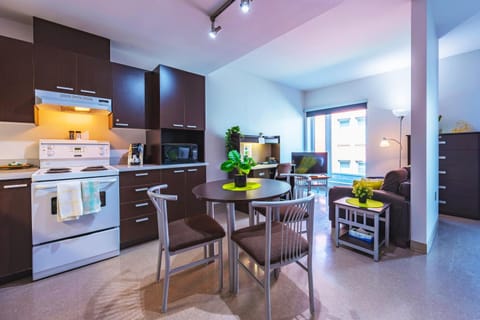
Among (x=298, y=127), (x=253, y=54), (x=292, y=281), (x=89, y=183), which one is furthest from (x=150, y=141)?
(x=298, y=127)

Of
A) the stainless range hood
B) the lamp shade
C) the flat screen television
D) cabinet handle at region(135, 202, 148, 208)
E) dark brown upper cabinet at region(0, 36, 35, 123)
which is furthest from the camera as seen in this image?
the flat screen television

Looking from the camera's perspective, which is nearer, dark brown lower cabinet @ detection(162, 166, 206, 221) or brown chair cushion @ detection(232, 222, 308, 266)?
brown chair cushion @ detection(232, 222, 308, 266)

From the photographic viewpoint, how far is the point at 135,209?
7.88 feet

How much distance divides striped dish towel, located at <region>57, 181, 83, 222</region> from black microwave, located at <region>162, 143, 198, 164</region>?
3.45 feet

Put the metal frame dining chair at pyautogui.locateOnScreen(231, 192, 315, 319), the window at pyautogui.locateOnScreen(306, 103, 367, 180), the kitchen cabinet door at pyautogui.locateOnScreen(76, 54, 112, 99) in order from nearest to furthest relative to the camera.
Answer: the metal frame dining chair at pyautogui.locateOnScreen(231, 192, 315, 319)
the kitchen cabinet door at pyautogui.locateOnScreen(76, 54, 112, 99)
the window at pyautogui.locateOnScreen(306, 103, 367, 180)

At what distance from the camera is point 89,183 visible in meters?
1.99

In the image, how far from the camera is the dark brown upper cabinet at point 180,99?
2.80m

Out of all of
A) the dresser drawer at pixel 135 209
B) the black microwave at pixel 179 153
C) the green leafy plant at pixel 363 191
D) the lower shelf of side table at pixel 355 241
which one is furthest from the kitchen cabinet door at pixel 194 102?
the lower shelf of side table at pixel 355 241

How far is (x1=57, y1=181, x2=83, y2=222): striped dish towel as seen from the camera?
1851 mm

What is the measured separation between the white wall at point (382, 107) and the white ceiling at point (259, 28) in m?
0.49

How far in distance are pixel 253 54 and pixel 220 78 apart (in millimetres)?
812

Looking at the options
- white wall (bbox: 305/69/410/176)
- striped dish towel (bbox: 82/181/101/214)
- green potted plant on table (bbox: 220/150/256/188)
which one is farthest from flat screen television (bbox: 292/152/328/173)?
striped dish towel (bbox: 82/181/101/214)

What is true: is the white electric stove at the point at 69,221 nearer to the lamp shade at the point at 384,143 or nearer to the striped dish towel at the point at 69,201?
the striped dish towel at the point at 69,201

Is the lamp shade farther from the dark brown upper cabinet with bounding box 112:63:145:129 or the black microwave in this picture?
the dark brown upper cabinet with bounding box 112:63:145:129
